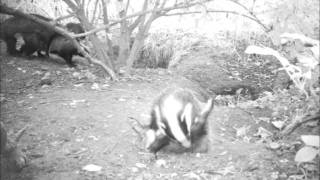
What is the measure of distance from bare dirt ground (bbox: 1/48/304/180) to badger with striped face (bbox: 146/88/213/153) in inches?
4.8

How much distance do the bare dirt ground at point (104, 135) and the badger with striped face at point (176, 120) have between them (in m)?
0.12

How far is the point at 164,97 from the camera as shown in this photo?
3346 millimetres

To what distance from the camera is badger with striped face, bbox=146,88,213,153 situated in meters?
2.97

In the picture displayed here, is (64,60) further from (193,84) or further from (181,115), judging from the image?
(181,115)

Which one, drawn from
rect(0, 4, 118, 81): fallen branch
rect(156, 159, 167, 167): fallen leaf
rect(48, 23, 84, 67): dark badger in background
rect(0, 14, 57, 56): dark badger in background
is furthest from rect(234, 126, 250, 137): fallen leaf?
rect(0, 14, 57, 56): dark badger in background

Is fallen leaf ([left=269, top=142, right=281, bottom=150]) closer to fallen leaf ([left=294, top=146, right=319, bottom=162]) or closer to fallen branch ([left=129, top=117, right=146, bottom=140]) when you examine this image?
fallen leaf ([left=294, top=146, right=319, bottom=162])

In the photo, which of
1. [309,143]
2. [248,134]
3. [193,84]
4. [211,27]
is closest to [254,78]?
[193,84]

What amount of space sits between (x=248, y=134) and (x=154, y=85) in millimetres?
1561

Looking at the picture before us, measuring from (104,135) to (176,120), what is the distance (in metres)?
0.74

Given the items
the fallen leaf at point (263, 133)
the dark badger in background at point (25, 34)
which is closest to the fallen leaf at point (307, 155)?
the fallen leaf at point (263, 133)

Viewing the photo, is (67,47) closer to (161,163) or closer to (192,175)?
(161,163)

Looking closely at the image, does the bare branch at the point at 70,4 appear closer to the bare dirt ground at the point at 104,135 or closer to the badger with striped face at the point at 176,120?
the bare dirt ground at the point at 104,135

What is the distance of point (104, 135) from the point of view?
3438 millimetres

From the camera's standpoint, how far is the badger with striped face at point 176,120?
2971 millimetres
